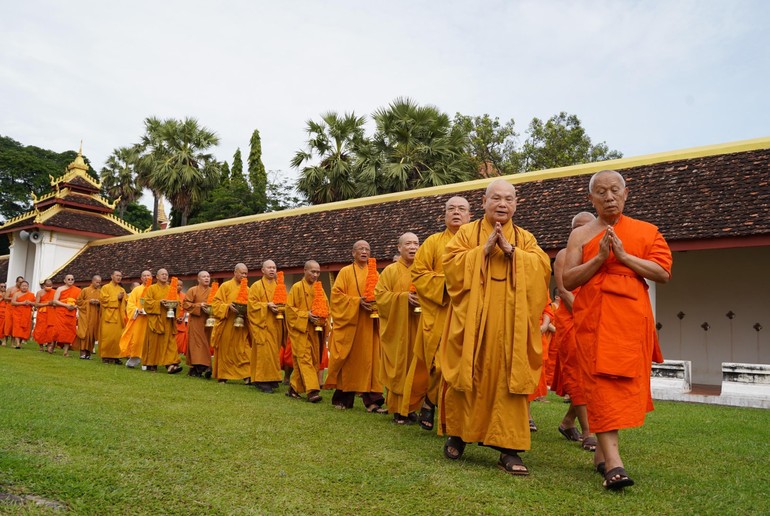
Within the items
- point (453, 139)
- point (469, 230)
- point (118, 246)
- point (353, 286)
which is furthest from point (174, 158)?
point (469, 230)

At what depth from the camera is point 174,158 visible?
33750 millimetres

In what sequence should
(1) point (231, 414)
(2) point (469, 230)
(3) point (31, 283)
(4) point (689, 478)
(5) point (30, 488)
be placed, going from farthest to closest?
1. (3) point (31, 283)
2. (1) point (231, 414)
3. (2) point (469, 230)
4. (4) point (689, 478)
5. (5) point (30, 488)

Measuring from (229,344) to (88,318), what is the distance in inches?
242

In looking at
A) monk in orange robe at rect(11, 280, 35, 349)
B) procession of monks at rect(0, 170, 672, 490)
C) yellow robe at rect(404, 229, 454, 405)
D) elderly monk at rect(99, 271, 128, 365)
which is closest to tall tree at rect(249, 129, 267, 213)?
monk in orange robe at rect(11, 280, 35, 349)

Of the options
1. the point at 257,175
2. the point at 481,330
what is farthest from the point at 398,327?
the point at 257,175

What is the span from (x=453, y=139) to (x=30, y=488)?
71.4ft

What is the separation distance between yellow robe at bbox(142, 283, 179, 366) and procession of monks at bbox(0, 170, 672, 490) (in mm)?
1082

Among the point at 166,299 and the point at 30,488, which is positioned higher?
the point at 166,299

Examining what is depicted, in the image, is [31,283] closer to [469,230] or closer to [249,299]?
[249,299]

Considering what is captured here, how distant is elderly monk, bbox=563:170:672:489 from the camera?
4.22 metres

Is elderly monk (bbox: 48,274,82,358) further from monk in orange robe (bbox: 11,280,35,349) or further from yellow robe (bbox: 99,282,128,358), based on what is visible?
yellow robe (bbox: 99,282,128,358)

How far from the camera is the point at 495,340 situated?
4.86 meters

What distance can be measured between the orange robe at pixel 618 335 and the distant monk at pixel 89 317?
1345cm

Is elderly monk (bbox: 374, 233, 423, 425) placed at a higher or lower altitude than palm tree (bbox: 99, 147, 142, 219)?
lower
